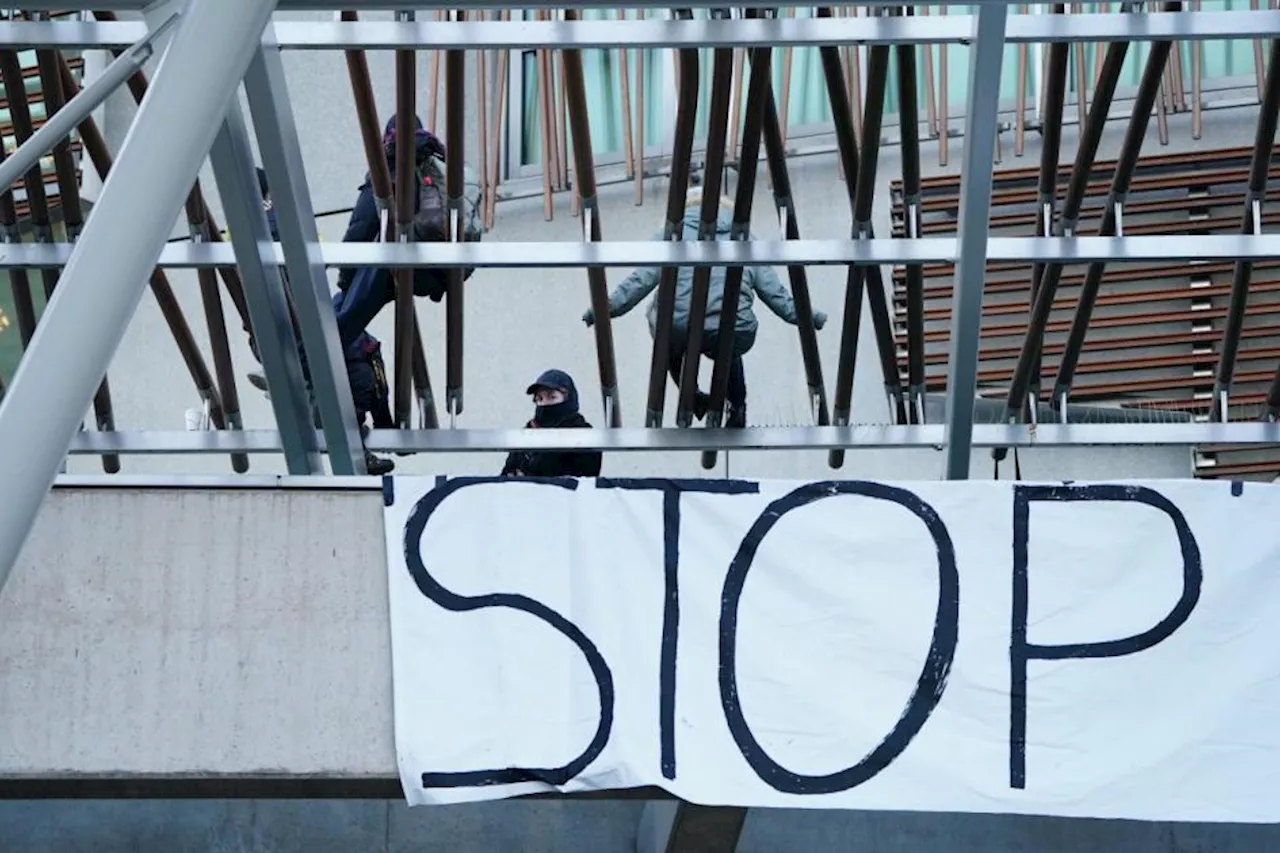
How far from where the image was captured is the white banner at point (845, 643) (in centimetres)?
691

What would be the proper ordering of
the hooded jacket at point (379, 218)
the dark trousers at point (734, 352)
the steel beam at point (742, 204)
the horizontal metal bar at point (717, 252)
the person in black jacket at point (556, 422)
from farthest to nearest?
the person in black jacket at point (556, 422)
the dark trousers at point (734, 352)
the hooded jacket at point (379, 218)
the horizontal metal bar at point (717, 252)
the steel beam at point (742, 204)

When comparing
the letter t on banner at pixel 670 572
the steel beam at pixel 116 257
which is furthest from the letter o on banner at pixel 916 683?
the steel beam at pixel 116 257

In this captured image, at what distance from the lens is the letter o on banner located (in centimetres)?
694

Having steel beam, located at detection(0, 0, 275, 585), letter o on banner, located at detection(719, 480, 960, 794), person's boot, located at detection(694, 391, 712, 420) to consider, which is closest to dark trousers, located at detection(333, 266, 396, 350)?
person's boot, located at detection(694, 391, 712, 420)

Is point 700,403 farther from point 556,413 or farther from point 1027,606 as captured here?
point 1027,606

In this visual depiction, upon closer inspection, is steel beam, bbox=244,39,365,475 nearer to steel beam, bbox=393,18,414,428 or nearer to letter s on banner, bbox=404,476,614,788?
steel beam, bbox=393,18,414,428

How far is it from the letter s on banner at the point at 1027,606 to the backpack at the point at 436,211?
6.85 ft

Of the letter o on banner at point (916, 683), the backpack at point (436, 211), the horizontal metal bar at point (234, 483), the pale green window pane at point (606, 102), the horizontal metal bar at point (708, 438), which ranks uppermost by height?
the pale green window pane at point (606, 102)

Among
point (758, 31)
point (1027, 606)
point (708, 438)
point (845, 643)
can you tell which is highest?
point (758, 31)

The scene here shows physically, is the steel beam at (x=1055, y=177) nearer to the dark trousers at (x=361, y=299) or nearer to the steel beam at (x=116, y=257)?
the dark trousers at (x=361, y=299)

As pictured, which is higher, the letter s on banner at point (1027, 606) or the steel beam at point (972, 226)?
the steel beam at point (972, 226)

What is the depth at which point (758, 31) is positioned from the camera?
7012 mm

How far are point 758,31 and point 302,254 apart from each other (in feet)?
5.33

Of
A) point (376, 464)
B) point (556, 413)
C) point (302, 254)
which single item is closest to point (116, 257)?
point (302, 254)
